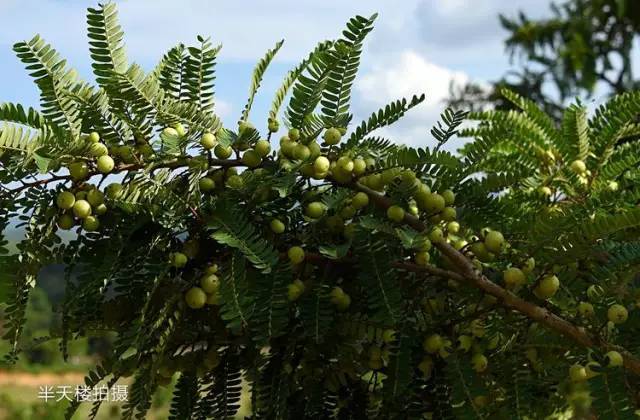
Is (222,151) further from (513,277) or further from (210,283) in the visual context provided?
(513,277)

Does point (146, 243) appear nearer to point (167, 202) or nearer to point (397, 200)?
point (167, 202)

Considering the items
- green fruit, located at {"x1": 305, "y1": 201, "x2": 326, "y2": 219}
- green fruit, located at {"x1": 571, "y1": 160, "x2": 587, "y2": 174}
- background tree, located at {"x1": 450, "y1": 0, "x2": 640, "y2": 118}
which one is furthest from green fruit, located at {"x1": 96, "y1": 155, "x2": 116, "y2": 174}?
background tree, located at {"x1": 450, "y1": 0, "x2": 640, "y2": 118}

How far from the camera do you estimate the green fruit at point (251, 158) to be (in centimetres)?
87

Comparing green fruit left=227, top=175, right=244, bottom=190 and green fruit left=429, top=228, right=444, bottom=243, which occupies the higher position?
green fruit left=227, top=175, right=244, bottom=190

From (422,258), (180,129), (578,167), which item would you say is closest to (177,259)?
(180,129)

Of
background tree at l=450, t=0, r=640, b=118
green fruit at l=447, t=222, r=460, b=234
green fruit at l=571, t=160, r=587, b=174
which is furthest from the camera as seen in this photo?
background tree at l=450, t=0, r=640, b=118

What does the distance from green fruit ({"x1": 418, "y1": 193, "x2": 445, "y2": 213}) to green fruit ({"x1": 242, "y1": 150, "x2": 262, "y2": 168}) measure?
0.62 ft

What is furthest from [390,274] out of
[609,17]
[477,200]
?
[609,17]

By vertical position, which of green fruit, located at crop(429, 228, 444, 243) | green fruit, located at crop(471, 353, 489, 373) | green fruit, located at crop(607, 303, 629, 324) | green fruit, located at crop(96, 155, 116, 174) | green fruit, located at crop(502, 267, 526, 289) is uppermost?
green fruit, located at crop(96, 155, 116, 174)

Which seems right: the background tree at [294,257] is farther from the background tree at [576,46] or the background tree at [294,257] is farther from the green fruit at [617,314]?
the background tree at [576,46]

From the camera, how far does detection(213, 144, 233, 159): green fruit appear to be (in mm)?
860

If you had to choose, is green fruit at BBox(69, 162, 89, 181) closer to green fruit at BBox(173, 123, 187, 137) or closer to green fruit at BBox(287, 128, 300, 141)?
green fruit at BBox(173, 123, 187, 137)

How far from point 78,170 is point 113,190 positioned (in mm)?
41

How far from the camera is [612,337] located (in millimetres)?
885
